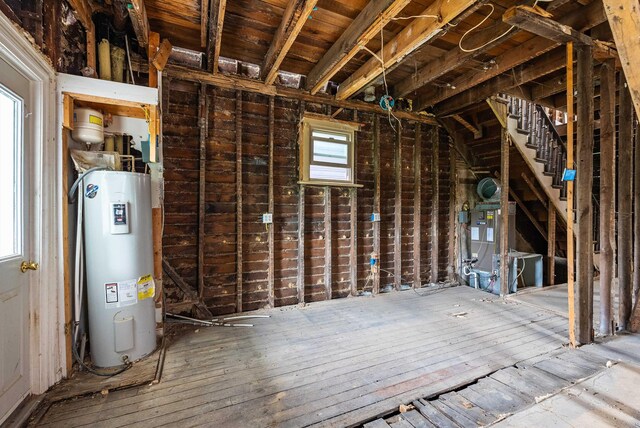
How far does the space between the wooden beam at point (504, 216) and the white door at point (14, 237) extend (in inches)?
200

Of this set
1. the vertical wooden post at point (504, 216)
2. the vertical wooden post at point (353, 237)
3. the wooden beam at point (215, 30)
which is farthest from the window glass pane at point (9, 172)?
the vertical wooden post at point (504, 216)

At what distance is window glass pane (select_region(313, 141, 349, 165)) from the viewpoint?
3777 millimetres

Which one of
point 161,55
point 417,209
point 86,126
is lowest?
point 417,209

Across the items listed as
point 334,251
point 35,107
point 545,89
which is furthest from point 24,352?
point 545,89

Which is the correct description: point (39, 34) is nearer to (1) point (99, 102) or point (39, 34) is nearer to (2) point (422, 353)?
(1) point (99, 102)

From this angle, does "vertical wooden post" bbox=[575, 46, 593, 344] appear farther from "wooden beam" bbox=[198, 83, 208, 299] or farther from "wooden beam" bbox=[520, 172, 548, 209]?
"wooden beam" bbox=[198, 83, 208, 299]

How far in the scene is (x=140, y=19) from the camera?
220cm

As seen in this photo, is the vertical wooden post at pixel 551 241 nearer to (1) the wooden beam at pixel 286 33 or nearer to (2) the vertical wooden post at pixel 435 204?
(2) the vertical wooden post at pixel 435 204

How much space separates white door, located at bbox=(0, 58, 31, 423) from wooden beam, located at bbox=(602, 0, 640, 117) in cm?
359

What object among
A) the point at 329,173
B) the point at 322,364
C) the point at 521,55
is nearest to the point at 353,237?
the point at 329,173

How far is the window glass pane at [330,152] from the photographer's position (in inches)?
149

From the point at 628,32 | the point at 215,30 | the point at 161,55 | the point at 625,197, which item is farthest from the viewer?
the point at 625,197

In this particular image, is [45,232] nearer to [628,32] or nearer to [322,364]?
[322,364]

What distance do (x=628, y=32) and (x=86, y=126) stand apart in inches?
150
